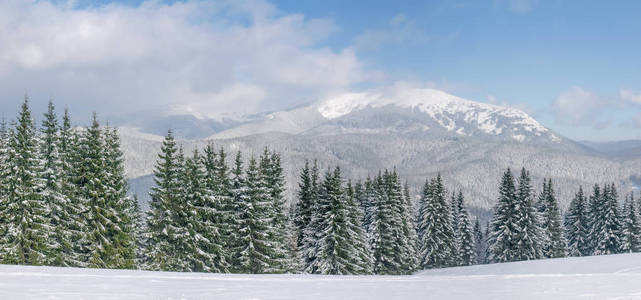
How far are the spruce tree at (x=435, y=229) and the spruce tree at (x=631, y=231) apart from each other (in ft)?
67.9

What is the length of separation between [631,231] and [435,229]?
23837 millimetres

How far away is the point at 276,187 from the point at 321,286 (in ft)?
79.5

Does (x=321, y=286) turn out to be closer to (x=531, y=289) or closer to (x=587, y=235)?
(x=531, y=289)

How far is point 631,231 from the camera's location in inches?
2314

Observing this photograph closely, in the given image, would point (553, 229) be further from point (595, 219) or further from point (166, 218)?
point (166, 218)

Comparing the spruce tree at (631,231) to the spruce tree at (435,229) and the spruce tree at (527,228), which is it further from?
the spruce tree at (435,229)

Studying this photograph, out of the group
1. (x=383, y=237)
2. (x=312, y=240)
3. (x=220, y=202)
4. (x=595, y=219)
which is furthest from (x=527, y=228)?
(x=220, y=202)

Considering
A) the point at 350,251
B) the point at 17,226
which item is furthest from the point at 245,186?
the point at 17,226

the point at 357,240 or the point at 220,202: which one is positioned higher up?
the point at 220,202

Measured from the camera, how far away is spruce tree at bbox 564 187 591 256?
64500mm

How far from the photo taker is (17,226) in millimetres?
30156

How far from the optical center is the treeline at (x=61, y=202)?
30.2m

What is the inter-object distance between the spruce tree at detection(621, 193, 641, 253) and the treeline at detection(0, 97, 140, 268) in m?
54.9

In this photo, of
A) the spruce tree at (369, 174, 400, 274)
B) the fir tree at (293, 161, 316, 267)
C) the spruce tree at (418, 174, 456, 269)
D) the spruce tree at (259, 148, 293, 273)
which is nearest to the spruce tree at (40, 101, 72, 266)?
the spruce tree at (259, 148, 293, 273)
